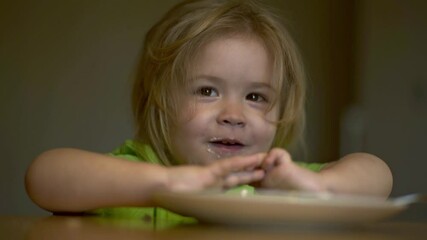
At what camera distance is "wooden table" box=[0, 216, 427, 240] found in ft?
2.01

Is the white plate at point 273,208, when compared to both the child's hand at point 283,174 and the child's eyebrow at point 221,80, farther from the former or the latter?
the child's eyebrow at point 221,80

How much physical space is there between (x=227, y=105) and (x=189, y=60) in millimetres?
104

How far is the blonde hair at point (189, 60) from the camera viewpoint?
1223 millimetres

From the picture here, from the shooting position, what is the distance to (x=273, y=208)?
64 centimetres

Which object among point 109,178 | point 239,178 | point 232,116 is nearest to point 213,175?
point 239,178

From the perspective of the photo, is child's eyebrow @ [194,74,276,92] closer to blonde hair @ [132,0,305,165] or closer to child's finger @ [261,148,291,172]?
blonde hair @ [132,0,305,165]

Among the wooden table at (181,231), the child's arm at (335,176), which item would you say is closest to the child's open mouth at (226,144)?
the child's arm at (335,176)

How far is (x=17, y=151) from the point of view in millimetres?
2352

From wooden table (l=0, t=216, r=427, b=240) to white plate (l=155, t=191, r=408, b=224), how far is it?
0.01m

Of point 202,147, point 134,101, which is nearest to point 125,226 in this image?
point 202,147

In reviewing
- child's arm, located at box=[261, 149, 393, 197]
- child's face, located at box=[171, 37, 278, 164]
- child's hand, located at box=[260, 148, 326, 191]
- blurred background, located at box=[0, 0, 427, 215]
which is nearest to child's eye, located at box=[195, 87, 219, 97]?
child's face, located at box=[171, 37, 278, 164]

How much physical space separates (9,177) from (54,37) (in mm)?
435

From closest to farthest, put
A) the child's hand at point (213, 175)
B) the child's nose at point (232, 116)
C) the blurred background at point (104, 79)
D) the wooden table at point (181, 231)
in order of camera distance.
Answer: the wooden table at point (181, 231) → the child's hand at point (213, 175) → the child's nose at point (232, 116) → the blurred background at point (104, 79)

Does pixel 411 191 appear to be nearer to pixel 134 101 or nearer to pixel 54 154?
pixel 134 101
